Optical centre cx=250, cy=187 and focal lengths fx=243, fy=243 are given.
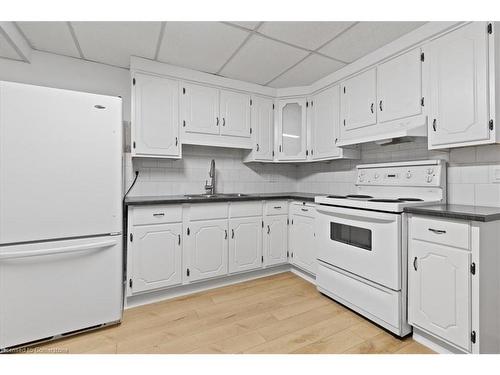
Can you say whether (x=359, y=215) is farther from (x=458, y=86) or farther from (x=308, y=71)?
(x=308, y=71)

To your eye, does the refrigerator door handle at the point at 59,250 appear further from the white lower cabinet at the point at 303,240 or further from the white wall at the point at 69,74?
the white lower cabinet at the point at 303,240

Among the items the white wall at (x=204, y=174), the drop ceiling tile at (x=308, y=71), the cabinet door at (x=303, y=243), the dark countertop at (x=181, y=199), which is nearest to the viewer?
the dark countertop at (x=181, y=199)

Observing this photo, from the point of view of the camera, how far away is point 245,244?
8.25 ft

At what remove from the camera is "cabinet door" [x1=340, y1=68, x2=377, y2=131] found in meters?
2.21

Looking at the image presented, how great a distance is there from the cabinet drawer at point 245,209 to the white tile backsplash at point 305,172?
0.59m

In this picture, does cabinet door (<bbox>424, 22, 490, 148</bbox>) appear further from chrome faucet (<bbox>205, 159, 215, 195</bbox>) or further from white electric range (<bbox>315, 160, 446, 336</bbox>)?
chrome faucet (<bbox>205, 159, 215, 195</bbox>)

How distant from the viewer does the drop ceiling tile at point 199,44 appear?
6.03 ft

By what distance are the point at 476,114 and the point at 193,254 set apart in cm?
234

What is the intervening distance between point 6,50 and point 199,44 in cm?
154

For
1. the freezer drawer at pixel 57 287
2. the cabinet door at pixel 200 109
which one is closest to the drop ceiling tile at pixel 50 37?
the cabinet door at pixel 200 109

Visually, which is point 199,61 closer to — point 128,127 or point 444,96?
point 128,127

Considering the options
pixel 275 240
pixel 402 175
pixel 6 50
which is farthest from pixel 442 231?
pixel 6 50

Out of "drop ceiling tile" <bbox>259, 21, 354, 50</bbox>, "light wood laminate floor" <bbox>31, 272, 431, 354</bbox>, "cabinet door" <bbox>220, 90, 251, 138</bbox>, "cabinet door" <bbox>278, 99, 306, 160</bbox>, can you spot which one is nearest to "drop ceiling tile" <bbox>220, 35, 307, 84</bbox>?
"drop ceiling tile" <bbox>259, 21, 354, 50</bbox>
